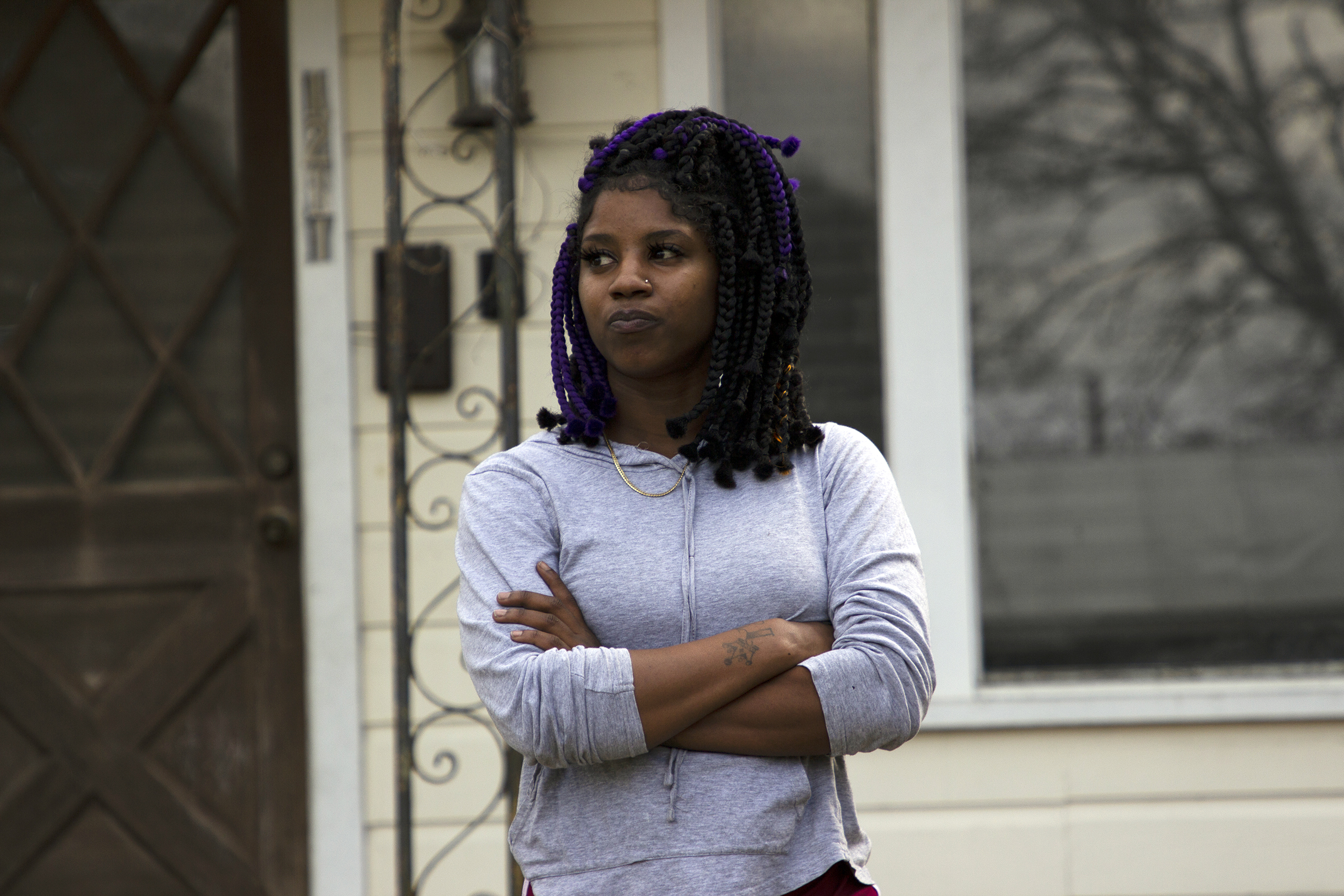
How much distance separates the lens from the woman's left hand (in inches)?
56.1

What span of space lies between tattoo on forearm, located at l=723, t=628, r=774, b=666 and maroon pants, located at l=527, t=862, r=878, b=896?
27cm

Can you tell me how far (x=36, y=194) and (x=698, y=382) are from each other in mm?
2531

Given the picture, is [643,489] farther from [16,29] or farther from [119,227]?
[16,29]

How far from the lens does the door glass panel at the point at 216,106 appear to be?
10.6 feet

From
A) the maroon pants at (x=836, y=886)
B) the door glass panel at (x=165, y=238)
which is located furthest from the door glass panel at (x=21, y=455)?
the maroon pants at (x=836, y=886)

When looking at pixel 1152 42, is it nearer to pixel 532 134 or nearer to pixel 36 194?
pixel 532 134

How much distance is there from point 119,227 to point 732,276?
2.40 m

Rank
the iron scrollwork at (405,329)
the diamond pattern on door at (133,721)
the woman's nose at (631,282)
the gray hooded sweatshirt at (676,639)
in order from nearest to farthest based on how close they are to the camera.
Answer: the gray hooded sweatshirt at (676,639) → the woman's nose at (631,282) → the iron scrollwork at (405,329) → the diamond pattern on door at (133,721)

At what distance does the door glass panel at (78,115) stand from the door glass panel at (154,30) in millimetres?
66

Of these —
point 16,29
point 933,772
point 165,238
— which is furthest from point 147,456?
point 933,772

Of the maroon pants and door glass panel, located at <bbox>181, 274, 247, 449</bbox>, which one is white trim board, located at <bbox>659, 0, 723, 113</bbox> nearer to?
door glass panel, located at <bbox>181, 274, 247, 449</bbox>

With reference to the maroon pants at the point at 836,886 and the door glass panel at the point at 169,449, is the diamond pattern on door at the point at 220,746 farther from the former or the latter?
the maroon pants at the point at 836,886

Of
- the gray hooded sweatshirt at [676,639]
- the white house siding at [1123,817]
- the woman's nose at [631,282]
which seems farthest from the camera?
the white house siding at [1123,817]

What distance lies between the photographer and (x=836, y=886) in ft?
4.58
